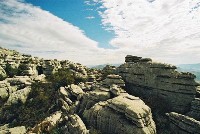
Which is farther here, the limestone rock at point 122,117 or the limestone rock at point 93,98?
the limestone rock at point 93,98

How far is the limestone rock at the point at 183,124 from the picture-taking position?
1267 inches

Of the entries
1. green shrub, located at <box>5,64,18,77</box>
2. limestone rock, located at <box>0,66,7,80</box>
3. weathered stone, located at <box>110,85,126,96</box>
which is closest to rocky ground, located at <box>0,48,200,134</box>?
weathered stone, located at <box>110,85,126,96</box>

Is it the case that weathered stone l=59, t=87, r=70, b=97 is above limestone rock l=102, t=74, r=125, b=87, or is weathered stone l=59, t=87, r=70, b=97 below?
below

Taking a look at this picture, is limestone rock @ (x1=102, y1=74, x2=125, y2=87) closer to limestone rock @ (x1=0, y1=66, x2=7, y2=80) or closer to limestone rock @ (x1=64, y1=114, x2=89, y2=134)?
limestone rock @ (x1=64, y1=114, x2=89, y2=134)

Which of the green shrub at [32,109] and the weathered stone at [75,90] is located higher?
the weathered stone at [75,90]

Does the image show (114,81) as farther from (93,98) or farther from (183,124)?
(183,124)

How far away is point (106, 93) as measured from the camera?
4331 cm

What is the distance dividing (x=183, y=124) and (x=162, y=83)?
482 inches

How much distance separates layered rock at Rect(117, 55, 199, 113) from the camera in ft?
137

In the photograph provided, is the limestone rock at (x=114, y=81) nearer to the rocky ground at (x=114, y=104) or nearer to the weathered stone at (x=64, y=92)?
the rocky ground at (x=114, y=104)

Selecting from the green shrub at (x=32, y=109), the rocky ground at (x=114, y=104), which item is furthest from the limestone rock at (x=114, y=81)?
the green shrub at (x=32, y=109)

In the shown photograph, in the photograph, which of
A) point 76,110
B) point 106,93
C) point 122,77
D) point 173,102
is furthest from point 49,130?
point 173,102

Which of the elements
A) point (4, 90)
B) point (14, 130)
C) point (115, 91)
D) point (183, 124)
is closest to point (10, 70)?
point (4, 90)

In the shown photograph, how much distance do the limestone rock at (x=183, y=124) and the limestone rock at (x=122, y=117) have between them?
424 centimetres
